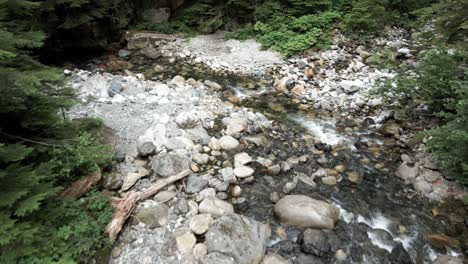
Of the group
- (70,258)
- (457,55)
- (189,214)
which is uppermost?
(457,55)

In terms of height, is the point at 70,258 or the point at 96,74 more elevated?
the point at 70,258

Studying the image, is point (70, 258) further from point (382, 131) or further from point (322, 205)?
point (382, 131)

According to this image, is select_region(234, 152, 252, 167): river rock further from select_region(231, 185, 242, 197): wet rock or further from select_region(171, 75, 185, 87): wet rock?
select_region(171, 75, 185, 87): wet rock

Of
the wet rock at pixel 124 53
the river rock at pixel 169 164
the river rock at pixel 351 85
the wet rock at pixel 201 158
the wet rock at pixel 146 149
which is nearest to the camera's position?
the river rock at pixel 169 164

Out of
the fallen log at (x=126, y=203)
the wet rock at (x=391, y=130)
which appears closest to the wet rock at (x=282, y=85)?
the wet rock at (x=391, y=130)

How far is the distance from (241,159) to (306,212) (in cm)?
138

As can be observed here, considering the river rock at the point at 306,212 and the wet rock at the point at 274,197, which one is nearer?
the river rock at the point at 306,212

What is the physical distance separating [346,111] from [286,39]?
12.1 ft

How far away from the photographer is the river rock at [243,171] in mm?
4312

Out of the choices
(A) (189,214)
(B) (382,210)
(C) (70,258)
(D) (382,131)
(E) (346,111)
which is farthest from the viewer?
(E) (346,111)

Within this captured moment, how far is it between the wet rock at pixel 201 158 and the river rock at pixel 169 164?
122 millimetres

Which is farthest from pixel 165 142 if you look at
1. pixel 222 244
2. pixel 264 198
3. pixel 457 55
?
pixel 457 55

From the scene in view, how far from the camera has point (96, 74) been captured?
23.4 feet

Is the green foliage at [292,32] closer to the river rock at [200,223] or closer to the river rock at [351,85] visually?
the river rock at [351,85]
